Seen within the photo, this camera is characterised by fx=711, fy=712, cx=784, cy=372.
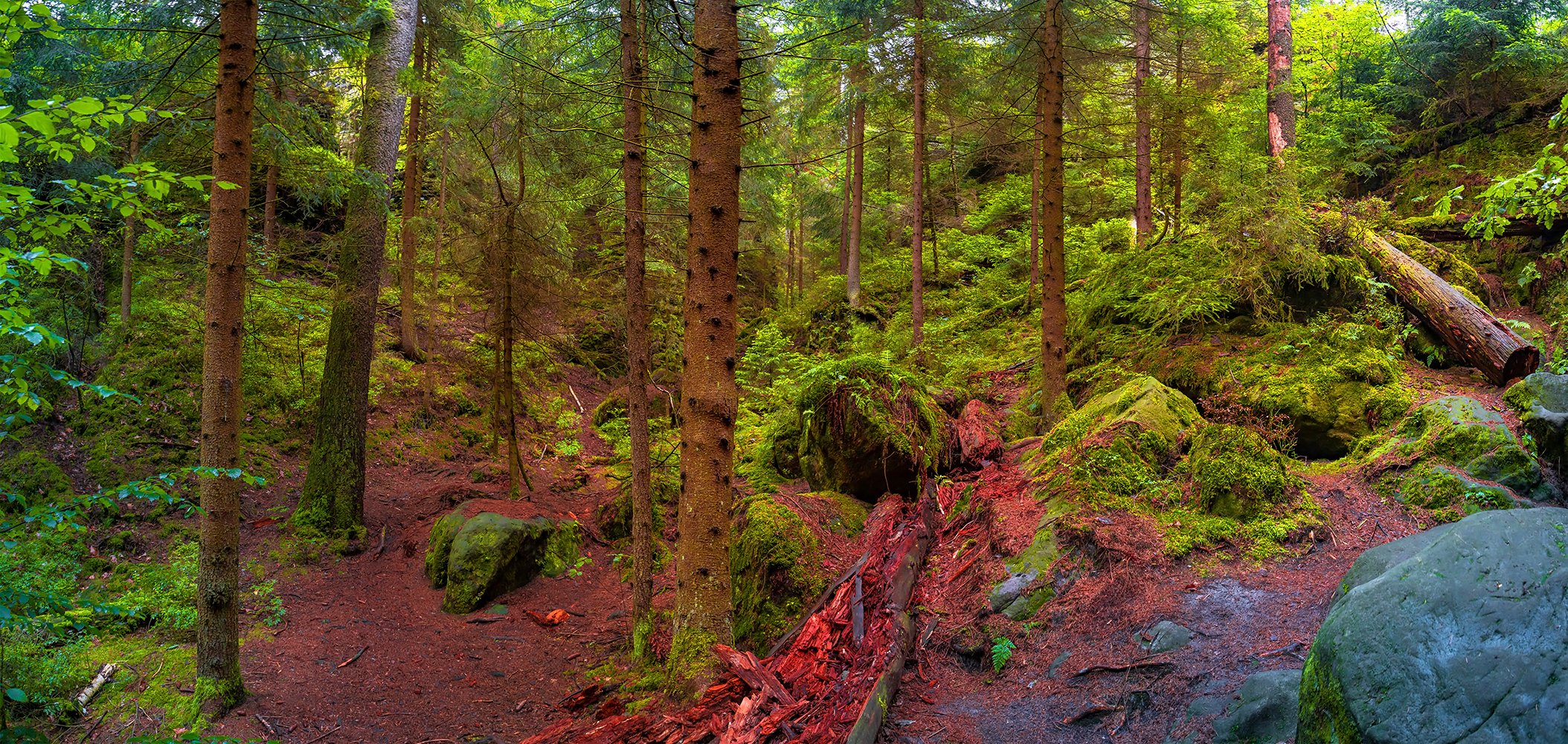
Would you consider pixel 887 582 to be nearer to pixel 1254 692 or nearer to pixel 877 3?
pixel 1254 692

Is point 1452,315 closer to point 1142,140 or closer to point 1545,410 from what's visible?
point 1545,410

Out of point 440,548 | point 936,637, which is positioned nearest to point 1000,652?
point 936,637

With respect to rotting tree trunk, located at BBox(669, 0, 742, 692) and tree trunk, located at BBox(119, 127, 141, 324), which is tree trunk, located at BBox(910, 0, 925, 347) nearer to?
rotting tree trunk, located at BBox(669, 0, 742, 692)

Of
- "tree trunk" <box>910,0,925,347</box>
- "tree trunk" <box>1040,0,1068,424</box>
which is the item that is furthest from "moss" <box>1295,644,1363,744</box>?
"tree trunk" <box>910,0,925,347</box>

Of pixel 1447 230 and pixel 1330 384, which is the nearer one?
pixel 1330 384

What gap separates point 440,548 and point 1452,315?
12.5 m

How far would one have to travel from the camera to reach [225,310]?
554 centimetres

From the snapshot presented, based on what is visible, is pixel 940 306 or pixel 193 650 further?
pixel 940 306

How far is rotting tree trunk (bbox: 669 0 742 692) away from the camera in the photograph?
17.4ft

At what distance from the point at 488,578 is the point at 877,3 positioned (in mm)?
13268

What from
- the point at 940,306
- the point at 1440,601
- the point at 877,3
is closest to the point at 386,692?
the point at 1440,601

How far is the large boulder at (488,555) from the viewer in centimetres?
932

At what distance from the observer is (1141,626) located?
4898 mm

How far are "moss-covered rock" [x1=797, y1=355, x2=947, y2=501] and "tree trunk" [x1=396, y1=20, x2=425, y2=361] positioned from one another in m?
8.56
